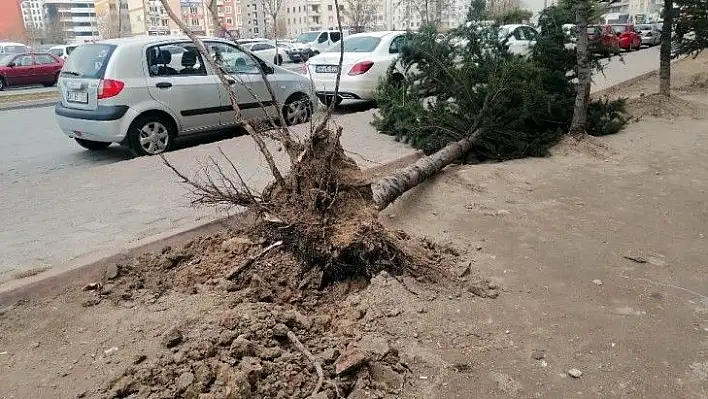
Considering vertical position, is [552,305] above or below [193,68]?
below

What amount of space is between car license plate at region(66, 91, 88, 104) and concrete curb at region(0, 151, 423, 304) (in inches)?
157

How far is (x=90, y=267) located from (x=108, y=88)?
4.18 metres

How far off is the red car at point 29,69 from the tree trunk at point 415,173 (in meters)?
19.7

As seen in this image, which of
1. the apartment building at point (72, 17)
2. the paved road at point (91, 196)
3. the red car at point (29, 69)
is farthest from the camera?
the apartment building at point (72, 17)

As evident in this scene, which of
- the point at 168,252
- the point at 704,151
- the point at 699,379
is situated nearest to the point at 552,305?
the point at 699,379

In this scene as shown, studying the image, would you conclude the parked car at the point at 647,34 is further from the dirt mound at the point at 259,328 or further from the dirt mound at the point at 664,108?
the dirt mound at the point at 259,328

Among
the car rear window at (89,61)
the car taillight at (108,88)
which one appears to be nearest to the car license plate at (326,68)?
the car rear window at (89,61)

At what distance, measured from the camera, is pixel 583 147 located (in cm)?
769

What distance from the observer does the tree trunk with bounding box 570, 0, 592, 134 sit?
7988 millimetres

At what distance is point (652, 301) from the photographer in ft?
12.1

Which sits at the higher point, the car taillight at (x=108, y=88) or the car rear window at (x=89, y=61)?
the car rear window at (x=89, y=61)

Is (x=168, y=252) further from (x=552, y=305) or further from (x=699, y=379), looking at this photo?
(x=699, y=379)

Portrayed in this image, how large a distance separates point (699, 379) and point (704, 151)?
18.9 ft

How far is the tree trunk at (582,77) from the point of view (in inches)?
314
